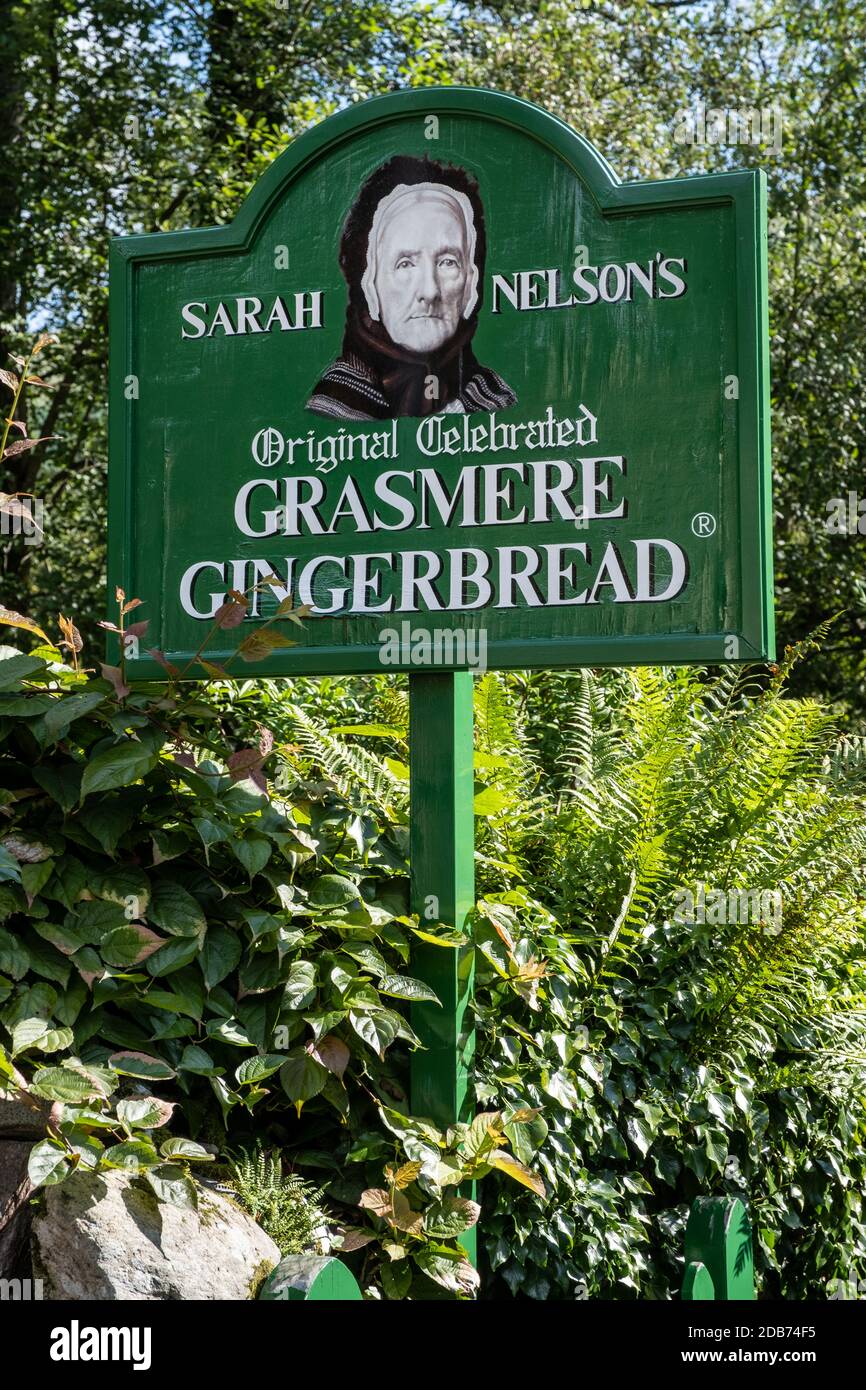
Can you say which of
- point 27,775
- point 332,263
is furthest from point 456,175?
point 27,775

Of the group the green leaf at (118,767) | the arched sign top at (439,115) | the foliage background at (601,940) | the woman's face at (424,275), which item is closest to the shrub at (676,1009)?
the foliage background at (601,940)

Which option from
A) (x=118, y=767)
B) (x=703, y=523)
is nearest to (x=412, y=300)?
(x=703, y=523)

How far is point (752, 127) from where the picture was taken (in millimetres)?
9500

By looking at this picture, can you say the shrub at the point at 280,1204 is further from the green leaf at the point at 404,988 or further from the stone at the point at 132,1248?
the green leaf at the point at 404,988

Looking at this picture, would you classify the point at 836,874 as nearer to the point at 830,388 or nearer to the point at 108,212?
the point at 830,388

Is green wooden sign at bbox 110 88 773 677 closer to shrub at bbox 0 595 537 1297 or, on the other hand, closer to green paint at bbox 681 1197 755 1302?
shrub at bbox 0 595 537 1297

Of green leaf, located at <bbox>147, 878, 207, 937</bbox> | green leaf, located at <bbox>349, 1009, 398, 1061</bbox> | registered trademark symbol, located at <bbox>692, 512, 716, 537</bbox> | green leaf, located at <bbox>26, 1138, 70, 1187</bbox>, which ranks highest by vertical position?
registered trademark symbol, located at <bbox>692, 512, 716, 537</bbox>

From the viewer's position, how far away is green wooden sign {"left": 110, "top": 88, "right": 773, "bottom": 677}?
10.4 ft

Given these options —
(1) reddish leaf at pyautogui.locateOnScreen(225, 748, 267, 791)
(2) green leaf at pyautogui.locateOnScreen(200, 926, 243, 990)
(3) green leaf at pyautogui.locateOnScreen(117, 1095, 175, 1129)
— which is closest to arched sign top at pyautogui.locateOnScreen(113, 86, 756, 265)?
(1) reddish leaf at pyautogui.locateOnScreen(225, 748, 267, 791)

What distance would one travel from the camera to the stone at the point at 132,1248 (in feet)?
8.17

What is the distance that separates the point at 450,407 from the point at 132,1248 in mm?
2021

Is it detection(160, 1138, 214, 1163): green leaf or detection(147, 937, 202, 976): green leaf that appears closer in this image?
detection(160, 1138, 214, 1163): green leaf
